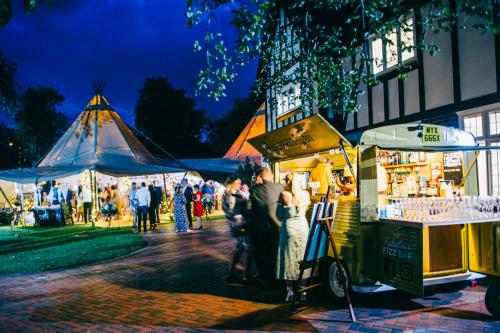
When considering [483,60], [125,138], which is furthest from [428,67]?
[125,138]

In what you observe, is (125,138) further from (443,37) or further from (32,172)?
(443,37)

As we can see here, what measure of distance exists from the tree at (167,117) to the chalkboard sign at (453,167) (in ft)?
117

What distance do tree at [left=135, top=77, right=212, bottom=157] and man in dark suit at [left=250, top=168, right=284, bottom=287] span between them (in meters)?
35.5

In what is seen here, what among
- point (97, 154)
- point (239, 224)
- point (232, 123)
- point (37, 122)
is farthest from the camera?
point (232, 123)

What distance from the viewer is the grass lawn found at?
9297mm

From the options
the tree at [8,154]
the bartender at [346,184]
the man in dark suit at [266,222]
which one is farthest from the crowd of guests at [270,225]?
the tree at [8,154]

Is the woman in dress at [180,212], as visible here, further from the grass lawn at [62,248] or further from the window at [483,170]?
the window at [483,170]

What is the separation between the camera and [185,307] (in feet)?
18.5

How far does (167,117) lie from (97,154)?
87.4 feet

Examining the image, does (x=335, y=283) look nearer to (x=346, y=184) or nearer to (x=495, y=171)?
(x=346, y=184)

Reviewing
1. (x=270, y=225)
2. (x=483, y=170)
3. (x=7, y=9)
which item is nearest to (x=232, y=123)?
(x=483, y=170)

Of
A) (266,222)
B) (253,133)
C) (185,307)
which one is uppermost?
(253,133)

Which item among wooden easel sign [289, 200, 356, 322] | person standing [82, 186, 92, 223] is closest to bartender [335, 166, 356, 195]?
wooden easel sign [289, 200, 356, 322]

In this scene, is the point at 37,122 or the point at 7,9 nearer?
the point at 7,9
